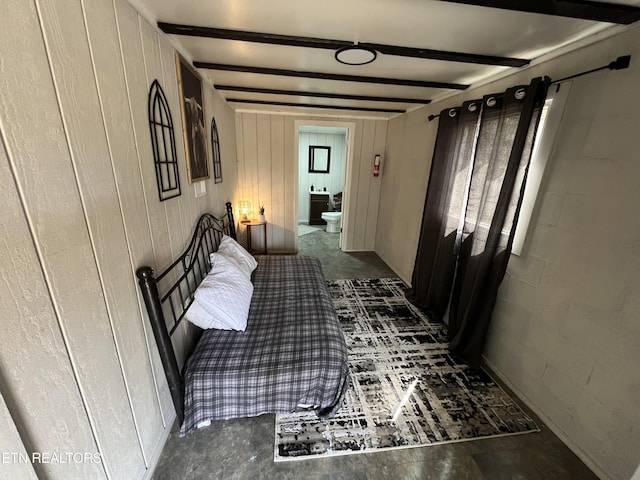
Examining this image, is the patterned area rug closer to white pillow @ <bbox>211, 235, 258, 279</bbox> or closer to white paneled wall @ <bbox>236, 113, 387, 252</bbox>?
white pillow @ <bbox>211, 235, 258, 279</bbox>

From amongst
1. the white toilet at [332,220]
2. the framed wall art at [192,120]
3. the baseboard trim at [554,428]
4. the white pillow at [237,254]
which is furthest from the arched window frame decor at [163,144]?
the white toilet at [332,220]

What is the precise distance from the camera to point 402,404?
1679mm

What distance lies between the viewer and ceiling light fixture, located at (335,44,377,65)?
4.90ft

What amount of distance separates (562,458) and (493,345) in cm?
70

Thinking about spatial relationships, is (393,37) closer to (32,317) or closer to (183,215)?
(183,215)

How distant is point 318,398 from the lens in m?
1.48

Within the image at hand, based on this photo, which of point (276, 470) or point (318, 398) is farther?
point (318, 398)

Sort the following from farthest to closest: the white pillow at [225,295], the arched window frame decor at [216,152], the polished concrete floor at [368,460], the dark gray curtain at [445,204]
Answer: the arched window frame decor at [216,152], the dark gray curtain at [445,204], the white pillow at [225,295], the polished concrete floor at [368,460]

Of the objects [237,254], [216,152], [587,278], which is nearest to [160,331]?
[237,254]

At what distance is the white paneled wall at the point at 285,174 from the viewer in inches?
146

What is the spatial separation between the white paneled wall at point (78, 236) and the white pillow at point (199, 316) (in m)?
0.27

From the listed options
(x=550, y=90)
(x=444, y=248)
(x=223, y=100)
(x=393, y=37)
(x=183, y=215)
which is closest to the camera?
(x=393, y=37)

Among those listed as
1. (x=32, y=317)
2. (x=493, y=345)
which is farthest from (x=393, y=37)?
(x=493, y=345)

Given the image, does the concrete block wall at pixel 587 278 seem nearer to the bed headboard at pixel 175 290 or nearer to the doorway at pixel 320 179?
the bed headboard at pixel 175 290
